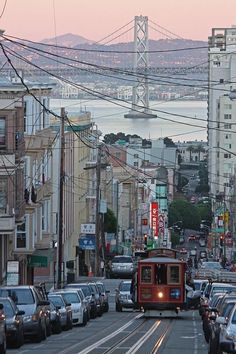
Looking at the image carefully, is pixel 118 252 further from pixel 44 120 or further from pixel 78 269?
pixel 44 120

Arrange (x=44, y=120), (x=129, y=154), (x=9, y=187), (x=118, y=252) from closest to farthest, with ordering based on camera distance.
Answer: (x=9, y=187)
(x=44, y=120)
(x=118, y=252)
(x=129, y=154)

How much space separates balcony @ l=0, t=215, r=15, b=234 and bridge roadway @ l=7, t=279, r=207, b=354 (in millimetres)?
7329

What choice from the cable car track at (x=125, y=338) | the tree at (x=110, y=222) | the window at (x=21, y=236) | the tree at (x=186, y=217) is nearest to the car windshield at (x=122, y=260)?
the tree at (x=110, y=222)

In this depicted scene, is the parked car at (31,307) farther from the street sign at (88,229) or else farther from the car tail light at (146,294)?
Answer: the street sign at (88,229)

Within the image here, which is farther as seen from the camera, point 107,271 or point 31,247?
point 107,271

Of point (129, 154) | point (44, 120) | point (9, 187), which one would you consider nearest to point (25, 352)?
point (9, 187)

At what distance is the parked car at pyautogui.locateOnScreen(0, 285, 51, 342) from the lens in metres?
35.7

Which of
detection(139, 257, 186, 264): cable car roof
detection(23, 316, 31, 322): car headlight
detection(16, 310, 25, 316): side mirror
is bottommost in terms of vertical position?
detection(23, 316, 31, 322): car headlight

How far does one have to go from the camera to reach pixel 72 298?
47.0 m

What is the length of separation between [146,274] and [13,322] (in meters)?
21.9

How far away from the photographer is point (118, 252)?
395ft

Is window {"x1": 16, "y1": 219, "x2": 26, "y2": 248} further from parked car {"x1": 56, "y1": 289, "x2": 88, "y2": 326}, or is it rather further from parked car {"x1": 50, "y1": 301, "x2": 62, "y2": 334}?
parked car {"x1": 50, "y1": 301, "x2": 62, "y2": 334}

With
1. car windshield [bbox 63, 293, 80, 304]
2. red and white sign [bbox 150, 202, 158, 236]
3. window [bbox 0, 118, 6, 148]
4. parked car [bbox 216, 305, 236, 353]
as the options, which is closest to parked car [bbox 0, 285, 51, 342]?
car windshield [bbox 63, 293, 80, 304]

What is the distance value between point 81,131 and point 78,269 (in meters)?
10.3
